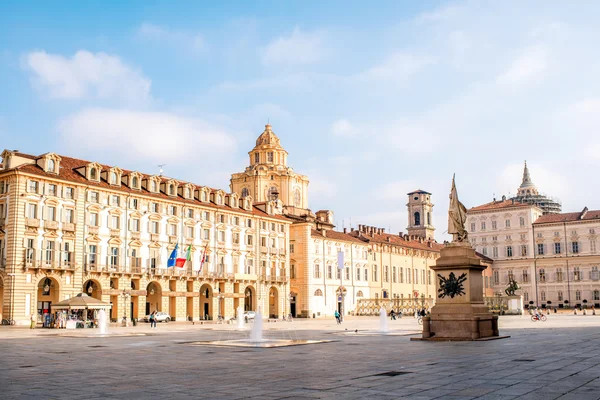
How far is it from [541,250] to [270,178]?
166 feet

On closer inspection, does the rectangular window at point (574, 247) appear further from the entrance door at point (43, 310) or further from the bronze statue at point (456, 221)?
the bronze statue at point (456, 221)

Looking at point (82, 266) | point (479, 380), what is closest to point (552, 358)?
point (479, 380)

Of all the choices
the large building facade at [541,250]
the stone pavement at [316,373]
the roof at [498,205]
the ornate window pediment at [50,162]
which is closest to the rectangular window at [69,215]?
the ornate window pediment at [50,162]

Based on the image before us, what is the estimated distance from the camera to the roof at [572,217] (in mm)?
118875

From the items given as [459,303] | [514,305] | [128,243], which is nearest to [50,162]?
[128,243]

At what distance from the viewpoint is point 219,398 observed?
12.0m

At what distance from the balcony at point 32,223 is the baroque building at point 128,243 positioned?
0.09m

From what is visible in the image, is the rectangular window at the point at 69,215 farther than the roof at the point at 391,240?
No

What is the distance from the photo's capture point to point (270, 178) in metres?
115

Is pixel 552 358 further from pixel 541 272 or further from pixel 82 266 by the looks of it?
pixel 541 272

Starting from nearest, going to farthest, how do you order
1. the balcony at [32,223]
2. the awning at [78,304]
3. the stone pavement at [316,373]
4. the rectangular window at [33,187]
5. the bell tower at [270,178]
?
the stone pavement at [316,373], the awning at [78,304], the balcony at [32,223], the rectangular window at [33,187], the bell tower at [270,178]

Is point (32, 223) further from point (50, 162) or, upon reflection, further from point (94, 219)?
point (94, 219)

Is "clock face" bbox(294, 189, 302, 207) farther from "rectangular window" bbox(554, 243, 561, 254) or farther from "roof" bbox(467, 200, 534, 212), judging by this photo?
"rectangular window" bbox(554, 243, 561, 254)

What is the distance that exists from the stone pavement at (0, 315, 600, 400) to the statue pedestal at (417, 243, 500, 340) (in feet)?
9.60
